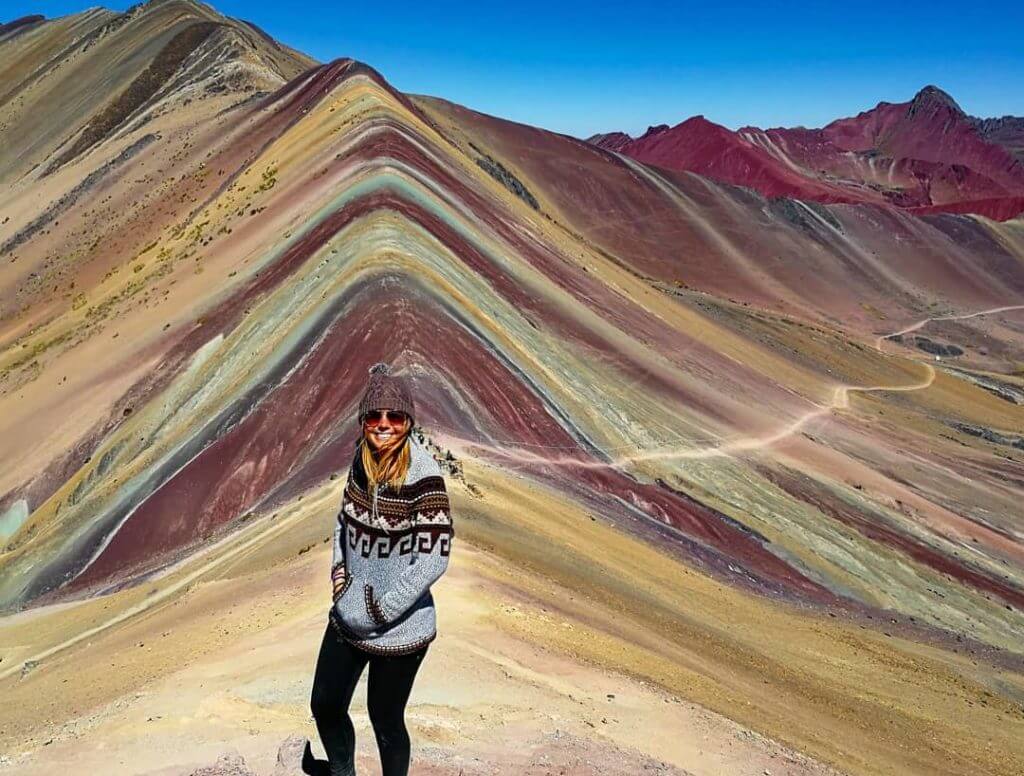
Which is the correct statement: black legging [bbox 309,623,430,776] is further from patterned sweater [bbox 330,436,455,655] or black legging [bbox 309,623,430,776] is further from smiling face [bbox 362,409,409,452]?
smiling face [bbox 362,409,409,452]

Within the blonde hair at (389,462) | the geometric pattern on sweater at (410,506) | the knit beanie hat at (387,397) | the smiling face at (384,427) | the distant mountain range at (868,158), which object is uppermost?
the distant mountain range at (868,158)

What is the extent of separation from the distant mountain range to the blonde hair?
363ft

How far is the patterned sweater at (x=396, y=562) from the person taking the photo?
14.7ft

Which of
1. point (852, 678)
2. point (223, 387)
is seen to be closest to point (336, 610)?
point (852, 678)

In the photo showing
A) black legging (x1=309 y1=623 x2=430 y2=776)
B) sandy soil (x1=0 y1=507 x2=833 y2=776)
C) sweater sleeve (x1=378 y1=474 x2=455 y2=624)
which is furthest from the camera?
sandy soil (x1=0 y1=507 x2=833 y2=776)

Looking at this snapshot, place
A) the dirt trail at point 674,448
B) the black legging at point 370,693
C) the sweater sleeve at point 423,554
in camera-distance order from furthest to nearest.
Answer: the dirt trail at point 674,448 < the black legging at point 370,693 < the sweater sleeve at point 423,554

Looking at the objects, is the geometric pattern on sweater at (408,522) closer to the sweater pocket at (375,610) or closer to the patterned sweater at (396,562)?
the patterned sweater at (396,562)

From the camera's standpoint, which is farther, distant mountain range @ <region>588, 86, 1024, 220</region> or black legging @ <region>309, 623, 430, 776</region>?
distant mountain range @ <region>588, 86, 1024, 220</region>

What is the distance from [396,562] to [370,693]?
29.9 inches

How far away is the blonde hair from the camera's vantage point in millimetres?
4551

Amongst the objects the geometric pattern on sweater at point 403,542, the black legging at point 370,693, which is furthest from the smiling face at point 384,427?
the black legging at point 370,693

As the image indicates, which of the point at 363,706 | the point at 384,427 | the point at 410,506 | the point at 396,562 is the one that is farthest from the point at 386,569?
the point at 363,706

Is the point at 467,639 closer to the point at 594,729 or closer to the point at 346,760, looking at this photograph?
the point at 594,729

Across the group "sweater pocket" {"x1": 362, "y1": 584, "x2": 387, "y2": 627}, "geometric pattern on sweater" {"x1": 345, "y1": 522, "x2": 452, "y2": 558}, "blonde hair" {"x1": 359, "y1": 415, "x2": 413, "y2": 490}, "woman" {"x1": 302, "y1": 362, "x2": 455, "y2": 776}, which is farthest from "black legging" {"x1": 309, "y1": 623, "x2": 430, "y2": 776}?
"blonde hair" {"x1": 359, "y1": 415, "x2": 413, "y2": 490}
